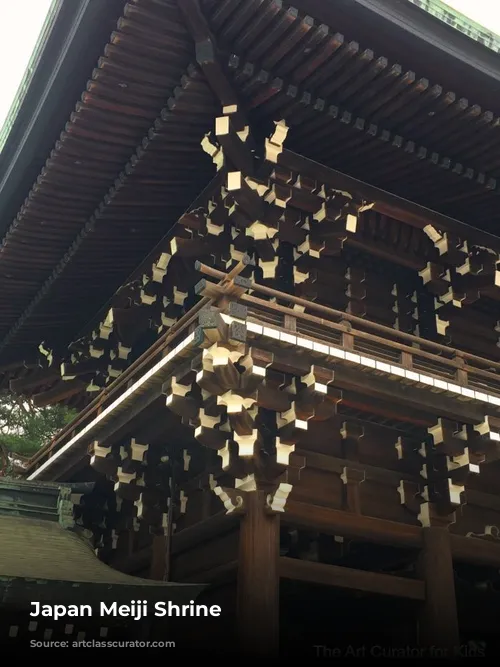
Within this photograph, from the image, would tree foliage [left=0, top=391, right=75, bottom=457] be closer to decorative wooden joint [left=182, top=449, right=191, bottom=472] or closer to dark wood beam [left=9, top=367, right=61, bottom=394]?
dark wood beam [left=9, top=367, right=61, bottom=394]

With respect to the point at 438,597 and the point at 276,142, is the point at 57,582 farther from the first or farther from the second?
the point at 276,142

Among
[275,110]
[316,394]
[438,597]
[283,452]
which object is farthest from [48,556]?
[275,110]

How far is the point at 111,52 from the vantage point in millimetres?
7379

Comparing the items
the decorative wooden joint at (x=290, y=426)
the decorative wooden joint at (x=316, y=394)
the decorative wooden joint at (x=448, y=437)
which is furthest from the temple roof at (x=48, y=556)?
the decorative wooden joint at (x=448, y=437)

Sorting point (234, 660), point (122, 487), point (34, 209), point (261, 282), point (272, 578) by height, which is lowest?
point (234, 660)

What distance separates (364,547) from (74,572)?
14.0 ft

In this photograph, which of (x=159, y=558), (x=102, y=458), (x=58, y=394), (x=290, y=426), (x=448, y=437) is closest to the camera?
(x=290, y=426)

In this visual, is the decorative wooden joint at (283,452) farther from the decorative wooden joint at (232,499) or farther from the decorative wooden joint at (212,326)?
the decorative wooden joint at (212,326)

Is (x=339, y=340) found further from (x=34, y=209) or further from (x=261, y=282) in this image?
(x=34, y=209)

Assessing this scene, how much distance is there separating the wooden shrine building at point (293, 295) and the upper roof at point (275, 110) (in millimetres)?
29

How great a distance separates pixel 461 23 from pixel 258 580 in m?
6.57

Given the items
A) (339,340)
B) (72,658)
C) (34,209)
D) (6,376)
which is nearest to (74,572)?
(72,658)

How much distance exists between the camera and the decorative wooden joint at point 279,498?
7.62m

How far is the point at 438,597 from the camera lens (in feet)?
27.1
